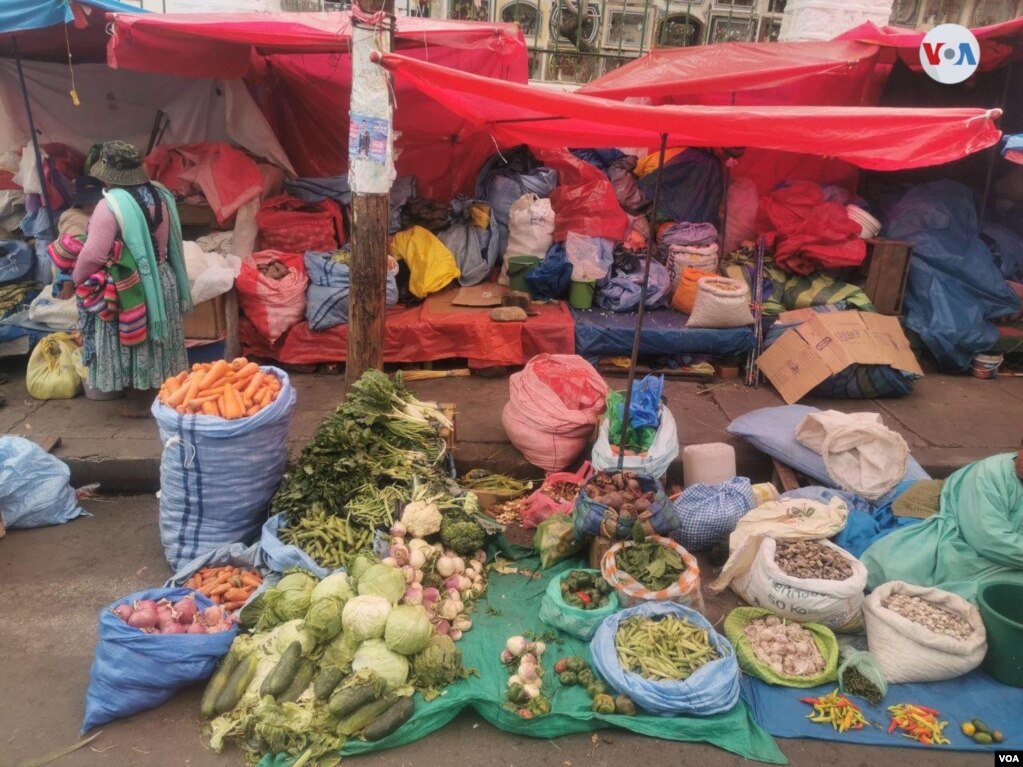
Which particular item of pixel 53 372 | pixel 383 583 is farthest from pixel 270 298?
pixel 383 583

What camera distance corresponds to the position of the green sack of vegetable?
3.53 metres

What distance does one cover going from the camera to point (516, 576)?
430 centimetres

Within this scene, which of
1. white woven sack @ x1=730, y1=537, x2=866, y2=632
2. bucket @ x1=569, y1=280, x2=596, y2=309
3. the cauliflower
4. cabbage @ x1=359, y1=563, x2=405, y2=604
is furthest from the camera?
bucket @ x1=569, y1=280, x2=596, y2=309

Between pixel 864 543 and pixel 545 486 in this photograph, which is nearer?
pixel 864 543

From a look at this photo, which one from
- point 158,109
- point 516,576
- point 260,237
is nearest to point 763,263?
point 516,576

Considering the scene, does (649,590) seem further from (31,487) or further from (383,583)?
(31,487)

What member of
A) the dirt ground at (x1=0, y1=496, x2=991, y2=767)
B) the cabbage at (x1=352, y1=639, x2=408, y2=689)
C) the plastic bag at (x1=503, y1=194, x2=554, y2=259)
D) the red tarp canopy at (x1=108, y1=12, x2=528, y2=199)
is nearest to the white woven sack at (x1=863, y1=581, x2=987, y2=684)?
the dirt ground at (x1=0, y1=496, x2=991, y2=767)

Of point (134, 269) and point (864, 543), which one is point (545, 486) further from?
point (134, 269)

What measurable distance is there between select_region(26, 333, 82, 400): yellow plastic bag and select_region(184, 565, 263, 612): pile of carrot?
291cm

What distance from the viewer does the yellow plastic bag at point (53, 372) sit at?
19.2ft

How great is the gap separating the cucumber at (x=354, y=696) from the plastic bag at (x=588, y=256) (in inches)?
186

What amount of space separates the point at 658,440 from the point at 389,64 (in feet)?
9.69

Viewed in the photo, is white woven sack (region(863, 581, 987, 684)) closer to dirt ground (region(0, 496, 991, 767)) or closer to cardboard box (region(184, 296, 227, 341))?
dirt ground (region(0, 496, 991, 767))

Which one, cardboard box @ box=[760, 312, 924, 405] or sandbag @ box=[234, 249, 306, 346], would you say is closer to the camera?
cardboard box @ box=[760, 312, 924, 405]
